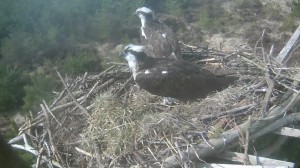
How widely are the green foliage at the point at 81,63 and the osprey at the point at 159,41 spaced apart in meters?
3.22

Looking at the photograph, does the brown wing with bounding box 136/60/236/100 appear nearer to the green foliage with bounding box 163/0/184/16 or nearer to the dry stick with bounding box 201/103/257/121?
the dry stick with bounding box 201/103/257/121

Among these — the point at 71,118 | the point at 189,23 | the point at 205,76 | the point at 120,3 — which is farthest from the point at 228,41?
the point at 71,118

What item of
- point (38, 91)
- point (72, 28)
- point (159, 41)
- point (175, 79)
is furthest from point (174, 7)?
point (175, 79)

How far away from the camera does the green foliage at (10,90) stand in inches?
326

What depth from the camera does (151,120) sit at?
4086 mm

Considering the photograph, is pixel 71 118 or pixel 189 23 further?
pixel 189 23

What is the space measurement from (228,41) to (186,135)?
5678 millimetres

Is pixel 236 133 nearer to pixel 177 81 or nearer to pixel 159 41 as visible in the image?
pixel 177 81

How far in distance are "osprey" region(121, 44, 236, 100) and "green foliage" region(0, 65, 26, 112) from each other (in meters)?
4.32

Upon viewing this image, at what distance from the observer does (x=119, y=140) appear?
3.81 m

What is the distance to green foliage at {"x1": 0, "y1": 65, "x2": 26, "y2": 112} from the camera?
8.29m

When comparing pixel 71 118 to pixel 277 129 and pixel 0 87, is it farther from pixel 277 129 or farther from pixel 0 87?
pixel 0 87

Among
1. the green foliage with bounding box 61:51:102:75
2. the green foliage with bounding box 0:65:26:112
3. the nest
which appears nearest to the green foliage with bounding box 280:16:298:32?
the green foliage with bounding box 61:51:102:75

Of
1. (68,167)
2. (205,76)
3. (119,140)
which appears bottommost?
(68,167)
